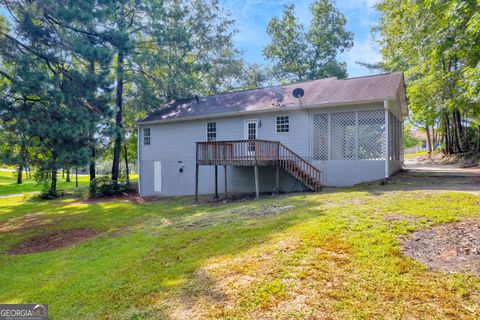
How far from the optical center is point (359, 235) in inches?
198

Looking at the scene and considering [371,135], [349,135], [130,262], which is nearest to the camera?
[130,262]

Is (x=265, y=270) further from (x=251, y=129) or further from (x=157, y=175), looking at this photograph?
(x=157, y=175)

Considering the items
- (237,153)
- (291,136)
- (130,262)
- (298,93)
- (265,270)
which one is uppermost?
(298,93)

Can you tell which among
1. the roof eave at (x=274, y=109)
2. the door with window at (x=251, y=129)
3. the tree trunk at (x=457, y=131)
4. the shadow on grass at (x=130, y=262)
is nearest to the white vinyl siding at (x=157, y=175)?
the roof eave at (x=274, y=109)

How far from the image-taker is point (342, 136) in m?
12.3

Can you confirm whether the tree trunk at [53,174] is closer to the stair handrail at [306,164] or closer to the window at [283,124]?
the stair handrail at [306,164]

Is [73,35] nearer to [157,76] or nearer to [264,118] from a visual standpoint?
[264,118]

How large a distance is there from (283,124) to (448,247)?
9.40 meters

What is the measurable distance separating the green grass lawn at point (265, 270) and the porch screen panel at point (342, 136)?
424 centimetres

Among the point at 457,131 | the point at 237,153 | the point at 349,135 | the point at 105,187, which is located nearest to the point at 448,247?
the point at 349,135

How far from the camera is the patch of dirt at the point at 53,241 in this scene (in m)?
7.68

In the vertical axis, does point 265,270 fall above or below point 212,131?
below

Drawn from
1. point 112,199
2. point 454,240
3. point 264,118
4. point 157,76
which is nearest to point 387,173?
point 264,118

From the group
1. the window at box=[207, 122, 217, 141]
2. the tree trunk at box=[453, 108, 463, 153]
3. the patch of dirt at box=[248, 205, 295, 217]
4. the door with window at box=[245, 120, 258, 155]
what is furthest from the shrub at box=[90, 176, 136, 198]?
the tree trunk at box=[453, 108, 463, 153]
